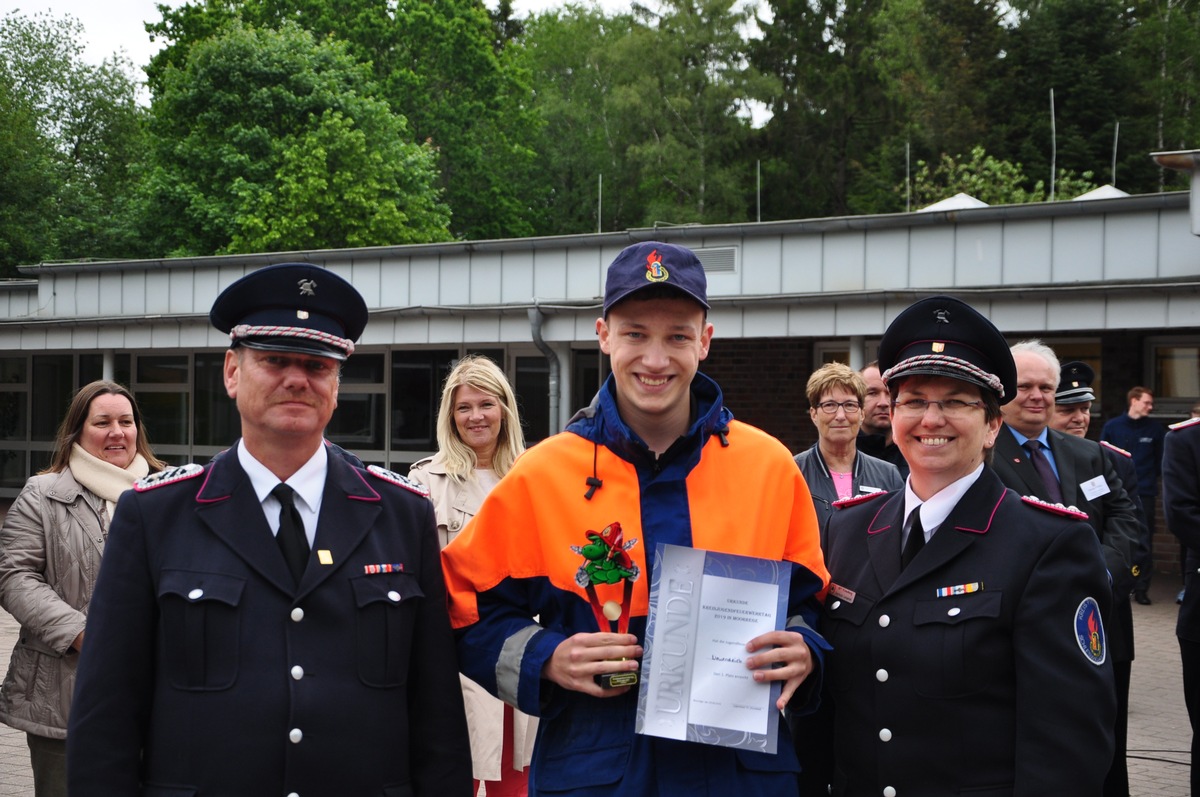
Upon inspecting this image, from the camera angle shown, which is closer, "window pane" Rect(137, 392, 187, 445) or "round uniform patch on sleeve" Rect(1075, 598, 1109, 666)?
"round uniform patch on sleeve" Rect(1075, 598, 1109, 666)

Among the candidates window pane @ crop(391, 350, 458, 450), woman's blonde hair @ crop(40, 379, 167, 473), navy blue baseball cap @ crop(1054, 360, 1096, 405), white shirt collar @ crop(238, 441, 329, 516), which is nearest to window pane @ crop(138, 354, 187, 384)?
window pane @ crop(391, 350, 458, 450)

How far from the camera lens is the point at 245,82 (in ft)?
112

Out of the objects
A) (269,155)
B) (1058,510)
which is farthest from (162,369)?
(1058,510)

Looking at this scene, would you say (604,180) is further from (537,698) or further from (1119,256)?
(537,698)

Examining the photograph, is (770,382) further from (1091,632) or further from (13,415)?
(13,415)

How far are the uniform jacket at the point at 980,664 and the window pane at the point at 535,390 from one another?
54.8 ft

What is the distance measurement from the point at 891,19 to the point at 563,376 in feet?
111

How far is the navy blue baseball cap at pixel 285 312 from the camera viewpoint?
2826mm

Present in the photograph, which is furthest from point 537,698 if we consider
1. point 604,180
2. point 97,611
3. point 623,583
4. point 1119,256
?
point 604,180

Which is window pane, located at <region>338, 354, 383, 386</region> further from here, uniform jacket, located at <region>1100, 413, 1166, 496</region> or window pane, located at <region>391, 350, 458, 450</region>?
uniform jacket, located at <region>1100, 413, 1166, 496</region>

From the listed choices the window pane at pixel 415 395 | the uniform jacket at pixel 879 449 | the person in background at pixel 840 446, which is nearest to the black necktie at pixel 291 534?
the person in background at pixel 840 446

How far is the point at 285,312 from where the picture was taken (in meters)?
2.87

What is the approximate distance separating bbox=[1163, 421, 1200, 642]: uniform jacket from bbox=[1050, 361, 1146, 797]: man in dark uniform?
26 cm

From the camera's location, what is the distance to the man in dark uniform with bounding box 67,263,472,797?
262 cm
